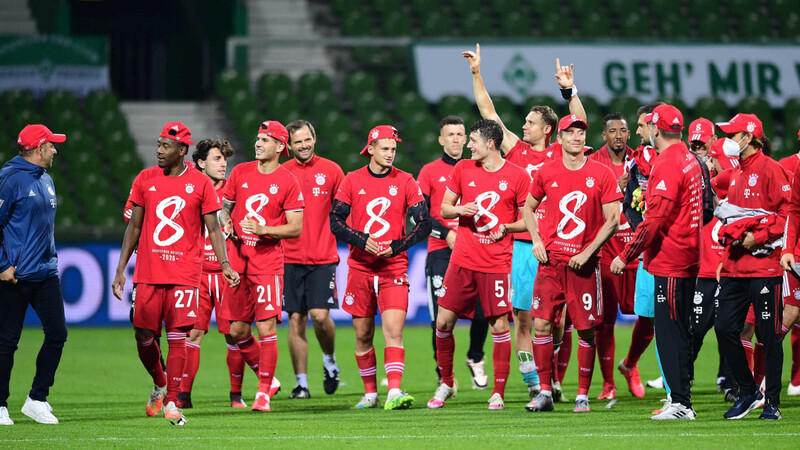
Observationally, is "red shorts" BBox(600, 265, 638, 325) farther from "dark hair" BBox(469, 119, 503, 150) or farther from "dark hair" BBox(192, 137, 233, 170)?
"dark hair" BBox(192, 137, 233, 170)

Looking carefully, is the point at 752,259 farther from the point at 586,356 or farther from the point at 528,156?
the point at 528,156

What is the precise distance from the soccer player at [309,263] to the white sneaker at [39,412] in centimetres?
258

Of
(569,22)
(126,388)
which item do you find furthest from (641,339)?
(569,22)

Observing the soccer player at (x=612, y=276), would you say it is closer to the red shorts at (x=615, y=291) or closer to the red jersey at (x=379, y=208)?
the red shorts at (x=615, y=291)

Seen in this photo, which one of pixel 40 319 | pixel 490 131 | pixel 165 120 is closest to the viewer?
pixel 40 319

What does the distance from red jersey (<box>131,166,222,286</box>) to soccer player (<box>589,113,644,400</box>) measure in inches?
138

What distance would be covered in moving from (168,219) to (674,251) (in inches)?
153

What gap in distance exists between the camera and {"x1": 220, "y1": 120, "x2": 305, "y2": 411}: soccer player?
935 centimetres

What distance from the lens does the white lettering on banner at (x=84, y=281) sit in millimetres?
16562

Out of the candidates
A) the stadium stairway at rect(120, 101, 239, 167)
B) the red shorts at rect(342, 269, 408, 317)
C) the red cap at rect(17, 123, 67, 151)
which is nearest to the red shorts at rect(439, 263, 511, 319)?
the red shorts at rect(342, 269, 408, 317)

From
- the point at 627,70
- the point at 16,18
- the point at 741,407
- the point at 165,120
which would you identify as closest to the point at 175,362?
the point at 741,407

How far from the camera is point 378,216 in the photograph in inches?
372

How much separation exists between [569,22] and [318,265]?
15.7 metres

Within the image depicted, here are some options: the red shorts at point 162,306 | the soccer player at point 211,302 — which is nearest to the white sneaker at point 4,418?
the red shorts at point 162,306
